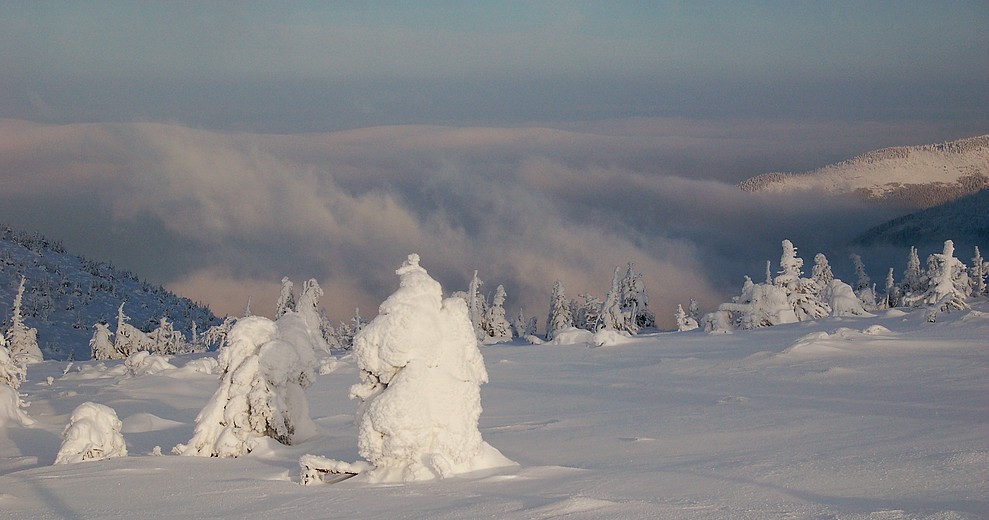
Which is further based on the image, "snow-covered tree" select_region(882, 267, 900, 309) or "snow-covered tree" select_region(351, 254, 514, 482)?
"snow-covered tree" select_region(882, 267, 900, 309)

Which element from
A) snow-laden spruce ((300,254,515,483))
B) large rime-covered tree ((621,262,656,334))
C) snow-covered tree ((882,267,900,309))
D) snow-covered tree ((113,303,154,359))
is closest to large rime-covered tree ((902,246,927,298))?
snow-covered tree ((882,267,900,309))

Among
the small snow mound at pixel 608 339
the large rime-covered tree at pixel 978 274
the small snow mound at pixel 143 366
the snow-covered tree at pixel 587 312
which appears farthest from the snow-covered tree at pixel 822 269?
the small snow mound at pixel 143 366

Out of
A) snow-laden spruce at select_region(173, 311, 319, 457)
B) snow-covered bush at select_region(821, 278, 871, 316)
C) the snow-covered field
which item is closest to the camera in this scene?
the snow-covered field

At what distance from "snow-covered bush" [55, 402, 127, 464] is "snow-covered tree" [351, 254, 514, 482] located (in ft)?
27.2

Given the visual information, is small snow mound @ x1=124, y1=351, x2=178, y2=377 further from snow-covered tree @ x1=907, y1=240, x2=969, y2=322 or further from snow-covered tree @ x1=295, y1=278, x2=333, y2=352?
snow-covered tree @ x1=907, y1=240, x2=969, y2=322

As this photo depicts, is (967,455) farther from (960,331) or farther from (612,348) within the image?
(612,348)

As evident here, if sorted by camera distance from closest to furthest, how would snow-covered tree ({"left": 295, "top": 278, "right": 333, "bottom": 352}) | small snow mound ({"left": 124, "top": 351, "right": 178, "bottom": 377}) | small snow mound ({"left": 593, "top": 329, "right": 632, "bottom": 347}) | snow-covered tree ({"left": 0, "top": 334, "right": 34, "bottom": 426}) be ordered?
snow-covered tree ({"left": 0, "top": 334, "right": 34, "bottom": 426}), small snow mound ({"left": 593, "top": 329, "right": 632, "bottom": 347}), small snow mound ({"left": 124, "top": 351, "right": 178, "bottom": 377}), snow-covered tree ({"left": 295, "top": 278, "right": 333, "bottom": 352})

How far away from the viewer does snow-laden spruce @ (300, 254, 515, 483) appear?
13.6m

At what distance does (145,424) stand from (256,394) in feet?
28.9

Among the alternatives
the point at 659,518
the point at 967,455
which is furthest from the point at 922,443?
the point at 659,518

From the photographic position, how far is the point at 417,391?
45.0 feet

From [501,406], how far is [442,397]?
11.9m

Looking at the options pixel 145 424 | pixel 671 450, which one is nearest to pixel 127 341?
pixel 145 424

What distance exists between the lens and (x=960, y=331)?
26859mm
